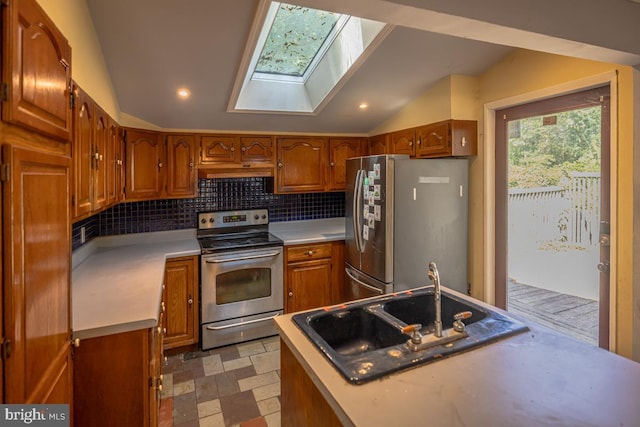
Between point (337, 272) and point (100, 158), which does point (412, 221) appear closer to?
point (337, 272)

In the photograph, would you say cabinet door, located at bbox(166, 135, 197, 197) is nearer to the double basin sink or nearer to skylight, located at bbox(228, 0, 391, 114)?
skylight, located at bbox(228, 0, 391, 114)

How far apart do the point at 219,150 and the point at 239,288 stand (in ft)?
4.49

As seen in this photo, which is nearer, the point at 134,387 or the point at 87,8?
the point at 134,387

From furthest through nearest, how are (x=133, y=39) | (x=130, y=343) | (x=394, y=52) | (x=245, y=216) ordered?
1. (x=245, y=216)
2. (x=394, y=52)
3. (x=133, y=39)
4. (x=130, y=343)

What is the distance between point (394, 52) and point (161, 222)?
8.71 ft

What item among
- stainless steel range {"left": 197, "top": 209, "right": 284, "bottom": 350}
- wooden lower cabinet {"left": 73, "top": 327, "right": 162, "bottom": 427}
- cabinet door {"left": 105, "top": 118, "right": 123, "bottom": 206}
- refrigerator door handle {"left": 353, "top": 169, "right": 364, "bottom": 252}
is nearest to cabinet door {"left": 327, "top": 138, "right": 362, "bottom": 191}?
refrigerator door handle {"left": 353, "top": 169, "right": 364, "bottom": 252}

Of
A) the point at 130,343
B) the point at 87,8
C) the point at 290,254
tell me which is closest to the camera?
the point at 130,343

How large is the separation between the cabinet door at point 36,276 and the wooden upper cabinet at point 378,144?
3.06 meters

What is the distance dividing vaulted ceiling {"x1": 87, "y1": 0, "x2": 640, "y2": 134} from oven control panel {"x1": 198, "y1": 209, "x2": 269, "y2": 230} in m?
0.90

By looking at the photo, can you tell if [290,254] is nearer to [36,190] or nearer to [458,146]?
[458,146]

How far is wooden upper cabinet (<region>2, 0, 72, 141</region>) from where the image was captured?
2.77 ft

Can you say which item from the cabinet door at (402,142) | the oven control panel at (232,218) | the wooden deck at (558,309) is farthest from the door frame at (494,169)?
the oven control panel at (232,218)

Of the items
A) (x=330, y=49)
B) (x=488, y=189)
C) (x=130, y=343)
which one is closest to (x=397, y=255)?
(x=488, y=189)

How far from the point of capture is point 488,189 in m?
2.97
